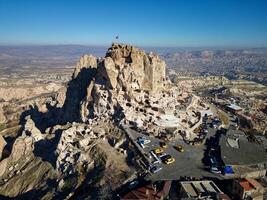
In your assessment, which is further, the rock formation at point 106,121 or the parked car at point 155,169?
the rock formation at point 106,121

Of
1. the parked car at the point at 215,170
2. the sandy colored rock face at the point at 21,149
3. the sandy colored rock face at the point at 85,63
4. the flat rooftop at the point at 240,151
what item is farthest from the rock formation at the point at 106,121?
the parked car at the point at 215,170

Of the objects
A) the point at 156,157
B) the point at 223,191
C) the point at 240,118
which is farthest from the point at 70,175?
the point at 240,118

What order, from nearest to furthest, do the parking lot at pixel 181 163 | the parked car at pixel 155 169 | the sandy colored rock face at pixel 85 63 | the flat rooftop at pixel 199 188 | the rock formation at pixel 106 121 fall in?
the flat rooftop at pixel 199 188 → the parking lot at pixel 181 163 → the parked car at pixel 155 169 → the rock formation at pixel 106 121 → the sandy colored rock face at pixel 85 63

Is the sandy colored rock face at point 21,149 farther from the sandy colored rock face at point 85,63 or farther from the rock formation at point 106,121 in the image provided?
the sandy colored rock face at point 85,63

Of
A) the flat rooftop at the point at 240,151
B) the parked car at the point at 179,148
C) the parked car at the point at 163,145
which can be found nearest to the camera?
the flat rooftop at the point at 240,151

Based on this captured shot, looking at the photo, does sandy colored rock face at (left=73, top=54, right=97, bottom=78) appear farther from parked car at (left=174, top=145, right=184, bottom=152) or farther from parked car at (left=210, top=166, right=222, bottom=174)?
parked car at (left=210, top=166, right=222, bottom=174)

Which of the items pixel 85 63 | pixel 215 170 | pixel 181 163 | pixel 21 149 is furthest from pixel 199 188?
pixel 85 63

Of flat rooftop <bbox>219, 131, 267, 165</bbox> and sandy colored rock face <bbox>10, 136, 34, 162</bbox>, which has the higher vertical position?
flat rooftop <bbox>219, 131, 267, 165</bbox>

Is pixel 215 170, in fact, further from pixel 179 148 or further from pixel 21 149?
pixel 21 149

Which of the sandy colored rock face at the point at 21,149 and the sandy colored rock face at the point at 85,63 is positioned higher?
the sandy colored rock face at the point at 85,63

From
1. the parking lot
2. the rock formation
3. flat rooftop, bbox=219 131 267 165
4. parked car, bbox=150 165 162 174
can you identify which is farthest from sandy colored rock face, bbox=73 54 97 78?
parked car, bbox=150 165 162 174
